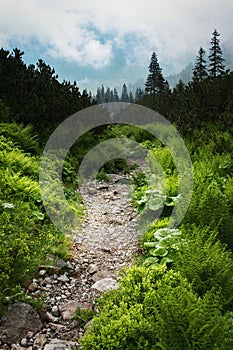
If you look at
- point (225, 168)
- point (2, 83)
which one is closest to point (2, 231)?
point (225, 168)

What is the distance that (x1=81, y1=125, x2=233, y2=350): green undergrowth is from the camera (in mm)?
2527

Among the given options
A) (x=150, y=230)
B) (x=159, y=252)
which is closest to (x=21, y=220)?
(x=150, y=230)

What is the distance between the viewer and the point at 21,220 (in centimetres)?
496

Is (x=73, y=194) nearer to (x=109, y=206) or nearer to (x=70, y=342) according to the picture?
(x=109, y=206)

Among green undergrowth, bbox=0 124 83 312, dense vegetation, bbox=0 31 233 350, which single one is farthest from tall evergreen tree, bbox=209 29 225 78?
green undergrowth, bbox=0 124 83 312

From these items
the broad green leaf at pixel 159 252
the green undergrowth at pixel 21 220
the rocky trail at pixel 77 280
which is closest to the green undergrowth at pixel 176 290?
the broad green leaf at pixel 159 252

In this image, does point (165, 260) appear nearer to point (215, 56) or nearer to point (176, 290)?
point (176, 290)

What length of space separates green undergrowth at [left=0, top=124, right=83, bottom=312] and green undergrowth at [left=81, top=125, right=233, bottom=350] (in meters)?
1.00

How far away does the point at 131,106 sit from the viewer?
17.9 meters

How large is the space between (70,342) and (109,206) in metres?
3.93

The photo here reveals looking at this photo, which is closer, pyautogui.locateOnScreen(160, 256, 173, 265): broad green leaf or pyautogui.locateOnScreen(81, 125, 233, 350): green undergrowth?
pyautogui.locateOnScreen(81, 125, 233, 350): green undergrowth

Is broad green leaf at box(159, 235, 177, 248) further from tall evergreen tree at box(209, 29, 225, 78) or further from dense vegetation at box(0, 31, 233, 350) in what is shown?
tall evergreen tree at box(209, 29, 225, 78)

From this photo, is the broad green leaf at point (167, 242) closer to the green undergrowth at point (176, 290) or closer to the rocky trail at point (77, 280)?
the green undergrowth at point (176, 290)

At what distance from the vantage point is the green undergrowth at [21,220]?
12.5 feet
